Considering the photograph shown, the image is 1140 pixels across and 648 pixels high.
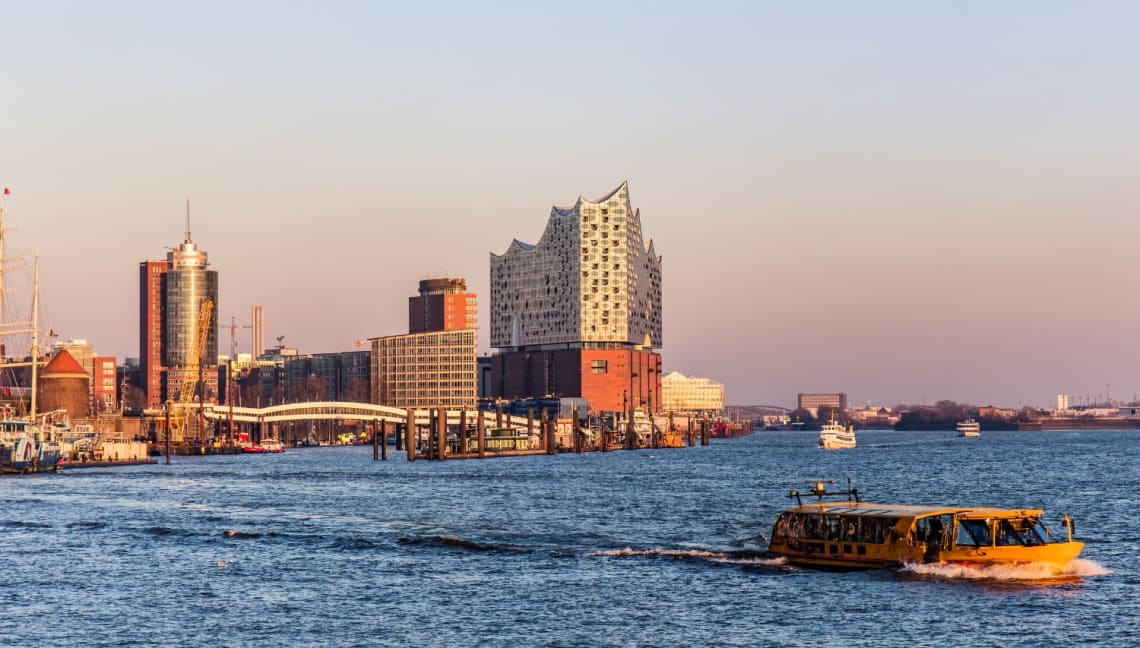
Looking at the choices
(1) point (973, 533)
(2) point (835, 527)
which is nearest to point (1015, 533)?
(1) point (973, 533)

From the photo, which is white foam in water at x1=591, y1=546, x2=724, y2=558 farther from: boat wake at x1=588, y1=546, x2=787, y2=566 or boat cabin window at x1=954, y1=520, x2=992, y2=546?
boat cabin window at x1=954, y1=520, x2=992, y2=546

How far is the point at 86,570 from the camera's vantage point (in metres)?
61.8

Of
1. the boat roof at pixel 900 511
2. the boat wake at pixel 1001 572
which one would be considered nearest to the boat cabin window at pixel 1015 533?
the boat roof at pixel 900 511

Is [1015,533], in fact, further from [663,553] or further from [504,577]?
[504,577]

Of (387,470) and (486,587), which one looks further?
(387,470)

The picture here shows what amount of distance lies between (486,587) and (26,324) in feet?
473

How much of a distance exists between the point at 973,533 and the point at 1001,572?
198 cm

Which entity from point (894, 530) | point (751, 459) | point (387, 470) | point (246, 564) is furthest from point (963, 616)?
point (751, 459)

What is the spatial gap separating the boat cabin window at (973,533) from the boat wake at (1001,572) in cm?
108

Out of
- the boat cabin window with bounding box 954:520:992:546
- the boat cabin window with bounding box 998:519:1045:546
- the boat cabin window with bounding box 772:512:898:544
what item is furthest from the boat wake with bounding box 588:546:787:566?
the boat cabin window with bounding box 998:519:1045:546

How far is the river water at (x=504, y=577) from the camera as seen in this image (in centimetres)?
4544

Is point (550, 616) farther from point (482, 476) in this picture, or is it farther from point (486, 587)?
point (482, 476)

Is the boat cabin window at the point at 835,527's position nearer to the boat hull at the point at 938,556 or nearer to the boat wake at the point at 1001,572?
the boat hull at the point at 938,556

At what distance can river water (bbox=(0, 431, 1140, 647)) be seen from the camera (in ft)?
149
